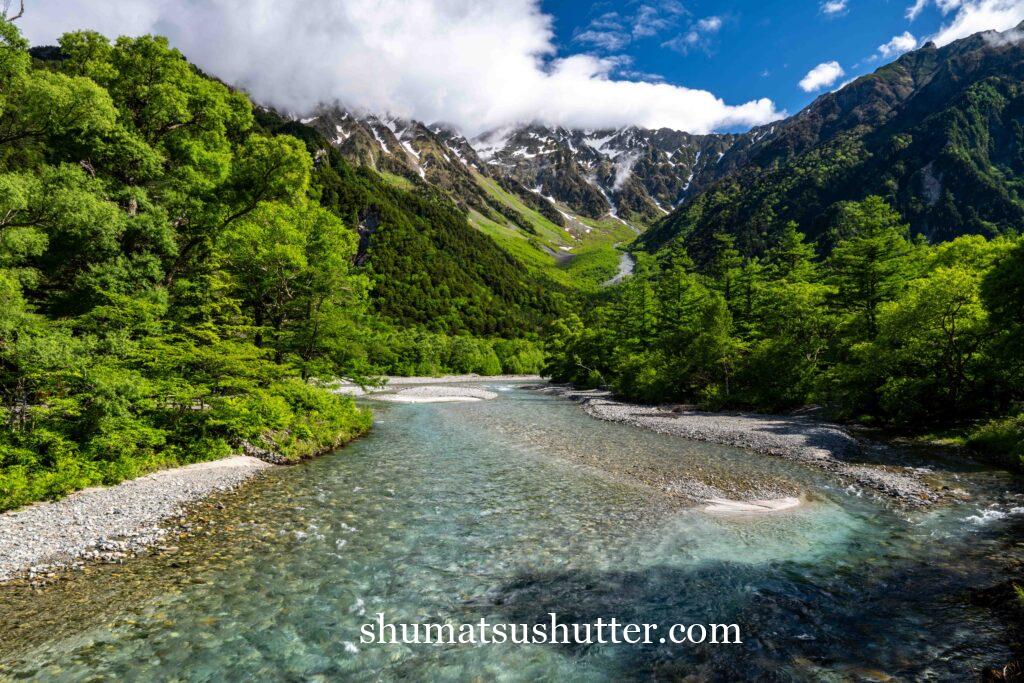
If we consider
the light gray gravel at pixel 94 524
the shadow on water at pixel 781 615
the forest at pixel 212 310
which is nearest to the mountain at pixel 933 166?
the forest at pixel 212 310

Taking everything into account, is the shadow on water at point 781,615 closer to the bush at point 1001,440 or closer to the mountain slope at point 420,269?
the bush at point 1001,440

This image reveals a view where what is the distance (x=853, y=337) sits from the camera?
31.8 m

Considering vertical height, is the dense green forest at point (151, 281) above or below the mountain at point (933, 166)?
below

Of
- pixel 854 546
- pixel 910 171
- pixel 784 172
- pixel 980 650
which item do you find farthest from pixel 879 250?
pixel 784 172

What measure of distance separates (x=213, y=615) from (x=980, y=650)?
11.8 metres

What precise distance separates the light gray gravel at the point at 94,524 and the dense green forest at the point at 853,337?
2826 centimetres

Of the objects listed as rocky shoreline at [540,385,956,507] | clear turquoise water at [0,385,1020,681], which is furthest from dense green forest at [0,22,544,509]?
rocky shoreline at [540,385,956,507]

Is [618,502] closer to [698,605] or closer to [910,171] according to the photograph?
[698,605]

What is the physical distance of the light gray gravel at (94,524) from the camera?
8.94 m

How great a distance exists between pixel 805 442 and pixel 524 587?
2032 centimetres

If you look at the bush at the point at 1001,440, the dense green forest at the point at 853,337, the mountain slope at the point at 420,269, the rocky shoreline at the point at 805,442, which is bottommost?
the rocky shoreline at the point at 805,442

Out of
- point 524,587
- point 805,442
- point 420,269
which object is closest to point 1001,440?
point 805,442

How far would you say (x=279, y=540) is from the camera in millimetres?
10742

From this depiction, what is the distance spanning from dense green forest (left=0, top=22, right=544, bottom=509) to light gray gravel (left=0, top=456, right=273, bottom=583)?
765 millimetres
